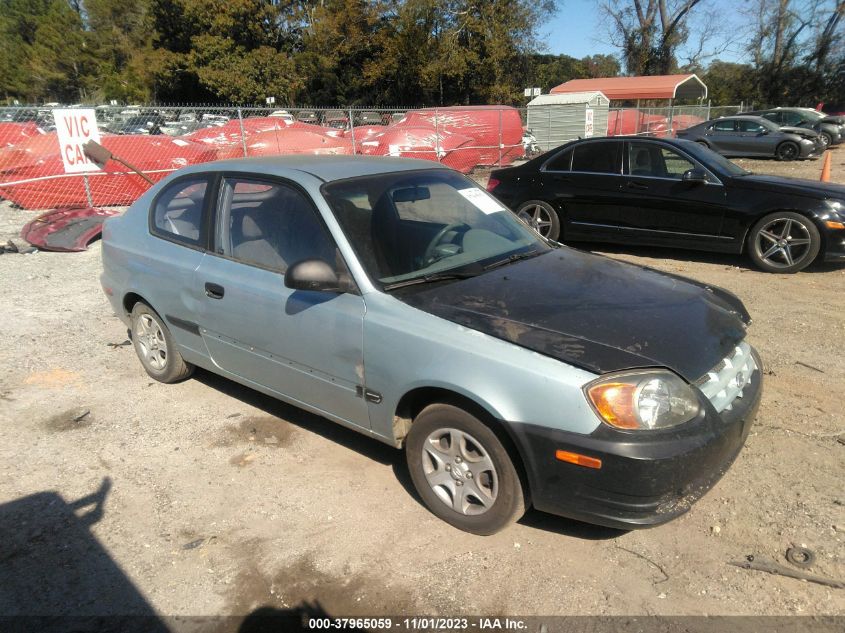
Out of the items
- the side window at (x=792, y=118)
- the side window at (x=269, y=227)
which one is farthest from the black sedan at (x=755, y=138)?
the side window at (x=269, y=227)

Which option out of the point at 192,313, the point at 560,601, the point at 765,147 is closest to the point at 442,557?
the point at 560,601

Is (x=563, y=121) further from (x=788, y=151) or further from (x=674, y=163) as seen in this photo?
(x=674, y=163)

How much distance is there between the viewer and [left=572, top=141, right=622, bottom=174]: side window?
7.94 m

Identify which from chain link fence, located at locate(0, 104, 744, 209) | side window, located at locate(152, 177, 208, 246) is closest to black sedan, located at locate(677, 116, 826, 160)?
chain link fence, located at locate(0, 104, 744, 209)

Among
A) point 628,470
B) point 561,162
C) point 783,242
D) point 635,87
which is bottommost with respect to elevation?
point 783,242

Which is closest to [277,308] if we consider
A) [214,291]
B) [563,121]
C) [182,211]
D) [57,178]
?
[214,291]

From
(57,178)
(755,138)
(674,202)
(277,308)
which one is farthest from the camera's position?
(755,138)

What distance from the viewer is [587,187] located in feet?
26.4

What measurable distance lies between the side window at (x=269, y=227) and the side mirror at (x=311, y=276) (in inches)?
7.5

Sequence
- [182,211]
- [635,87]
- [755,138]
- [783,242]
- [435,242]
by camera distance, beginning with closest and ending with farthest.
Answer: [435,242], [182,211], [783,242], [755,138], [635,87]

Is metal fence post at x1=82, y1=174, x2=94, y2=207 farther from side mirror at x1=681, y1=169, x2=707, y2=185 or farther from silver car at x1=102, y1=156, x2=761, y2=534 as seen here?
side mirror at x1=681, y1=169, x2=707, y2=185

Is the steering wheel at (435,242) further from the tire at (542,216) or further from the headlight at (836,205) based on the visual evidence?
the headlight at (836,205)

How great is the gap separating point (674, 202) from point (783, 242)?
1.25 meters

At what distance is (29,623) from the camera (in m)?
2.57
